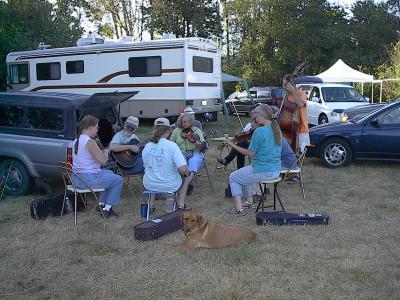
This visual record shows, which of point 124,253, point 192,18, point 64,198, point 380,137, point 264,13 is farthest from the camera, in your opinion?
point 264,13

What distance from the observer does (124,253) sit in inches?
182

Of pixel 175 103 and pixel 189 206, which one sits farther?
pixel 175 103

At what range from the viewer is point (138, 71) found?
48.8 ft

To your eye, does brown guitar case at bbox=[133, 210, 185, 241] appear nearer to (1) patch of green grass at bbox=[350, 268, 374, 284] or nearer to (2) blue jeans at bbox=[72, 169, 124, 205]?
(2) blue jeans at bbox=[72, 169, 124, 205]

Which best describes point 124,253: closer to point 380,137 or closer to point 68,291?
point 68,291

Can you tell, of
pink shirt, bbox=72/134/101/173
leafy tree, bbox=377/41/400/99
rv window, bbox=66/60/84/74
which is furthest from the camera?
leafy tree, bbox=377/41/400/99

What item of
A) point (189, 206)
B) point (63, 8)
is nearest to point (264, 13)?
point (63, 8)

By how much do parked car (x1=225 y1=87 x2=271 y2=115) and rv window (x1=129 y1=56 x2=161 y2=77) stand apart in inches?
232

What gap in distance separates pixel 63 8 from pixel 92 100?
2962 cm

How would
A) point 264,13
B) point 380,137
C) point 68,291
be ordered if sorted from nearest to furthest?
point 68,291 < point 380,137 < point 264,13

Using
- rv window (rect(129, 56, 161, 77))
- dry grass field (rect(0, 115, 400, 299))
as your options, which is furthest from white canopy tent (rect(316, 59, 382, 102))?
dry grass field (rect(0, 115, 400, 299))

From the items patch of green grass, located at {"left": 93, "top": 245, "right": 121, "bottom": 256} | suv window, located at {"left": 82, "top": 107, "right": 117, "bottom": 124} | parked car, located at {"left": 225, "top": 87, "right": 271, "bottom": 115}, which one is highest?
parked car, located at {"left": 225, "top": 87, "right": 271, "bottom": 115}

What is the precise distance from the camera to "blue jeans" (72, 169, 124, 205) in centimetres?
555

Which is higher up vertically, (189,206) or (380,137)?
(380,137)
